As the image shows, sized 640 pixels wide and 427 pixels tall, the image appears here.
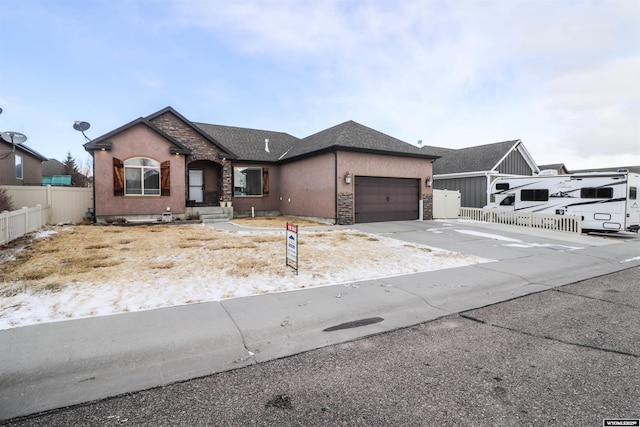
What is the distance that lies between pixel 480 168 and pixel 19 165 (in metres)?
31.0

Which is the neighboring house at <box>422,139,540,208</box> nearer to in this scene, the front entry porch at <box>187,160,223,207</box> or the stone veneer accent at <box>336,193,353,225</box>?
the stone veneer accent at <box>336,193,353,225</box>

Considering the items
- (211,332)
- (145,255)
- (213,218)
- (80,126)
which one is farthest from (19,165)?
(211,332)

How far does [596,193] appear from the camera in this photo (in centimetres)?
A: 1362

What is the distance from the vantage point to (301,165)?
17703 mm

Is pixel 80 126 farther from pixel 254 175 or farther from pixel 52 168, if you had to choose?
pixel 52 168

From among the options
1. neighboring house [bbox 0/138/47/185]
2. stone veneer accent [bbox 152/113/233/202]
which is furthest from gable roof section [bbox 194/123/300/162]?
neighboring house [bbox 0/138/47/185]

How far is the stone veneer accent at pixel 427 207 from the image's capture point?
57.3 ft

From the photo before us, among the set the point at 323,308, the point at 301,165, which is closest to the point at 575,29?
the point at 301,165

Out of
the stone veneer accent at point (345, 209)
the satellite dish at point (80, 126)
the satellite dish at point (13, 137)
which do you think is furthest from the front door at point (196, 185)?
the stone veneer accent at point (345, 209)

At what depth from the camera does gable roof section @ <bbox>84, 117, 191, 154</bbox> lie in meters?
13.4

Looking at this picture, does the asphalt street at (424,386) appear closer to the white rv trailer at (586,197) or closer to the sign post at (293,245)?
the sign post at (293,245)

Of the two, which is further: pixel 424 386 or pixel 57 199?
pixel 57 199

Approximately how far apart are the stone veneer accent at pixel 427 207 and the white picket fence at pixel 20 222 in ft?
57.4

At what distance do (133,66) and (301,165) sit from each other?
10.3 metres
